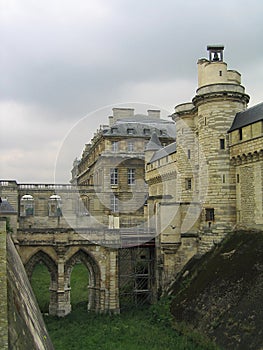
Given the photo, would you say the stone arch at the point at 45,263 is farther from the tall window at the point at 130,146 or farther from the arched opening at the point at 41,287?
the tall window at the point at 130,146

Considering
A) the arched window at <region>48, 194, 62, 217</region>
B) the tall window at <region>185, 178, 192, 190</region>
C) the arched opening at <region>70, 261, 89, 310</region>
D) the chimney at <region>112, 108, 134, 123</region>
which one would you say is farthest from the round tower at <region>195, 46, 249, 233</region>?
the arched window at <region>48, 194, 62, 217</region>

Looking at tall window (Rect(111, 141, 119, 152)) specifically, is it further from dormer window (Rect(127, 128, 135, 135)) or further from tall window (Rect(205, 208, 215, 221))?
tall window (Rect(205, 208, 215, 221))

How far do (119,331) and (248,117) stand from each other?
14502mm

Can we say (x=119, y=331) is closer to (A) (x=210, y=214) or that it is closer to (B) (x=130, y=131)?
(A) (x=210, y=214)

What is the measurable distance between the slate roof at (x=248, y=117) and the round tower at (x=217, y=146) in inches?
18.3

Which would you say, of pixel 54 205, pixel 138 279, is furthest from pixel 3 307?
pixel 54 205

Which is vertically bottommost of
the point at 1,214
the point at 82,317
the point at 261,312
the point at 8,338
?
the point at 82,317

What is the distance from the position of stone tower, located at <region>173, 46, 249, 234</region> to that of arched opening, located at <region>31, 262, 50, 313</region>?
12.5 m

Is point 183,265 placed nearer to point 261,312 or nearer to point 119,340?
point 119,340

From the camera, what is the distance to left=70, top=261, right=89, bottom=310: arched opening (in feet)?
109

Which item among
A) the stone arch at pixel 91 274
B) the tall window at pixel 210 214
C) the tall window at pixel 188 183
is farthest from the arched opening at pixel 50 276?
the tall window at pixel 188 183

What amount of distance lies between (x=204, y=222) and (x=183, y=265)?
3.30 metres

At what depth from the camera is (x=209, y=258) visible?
1086 inches

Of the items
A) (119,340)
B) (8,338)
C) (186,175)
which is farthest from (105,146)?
(8,338)
